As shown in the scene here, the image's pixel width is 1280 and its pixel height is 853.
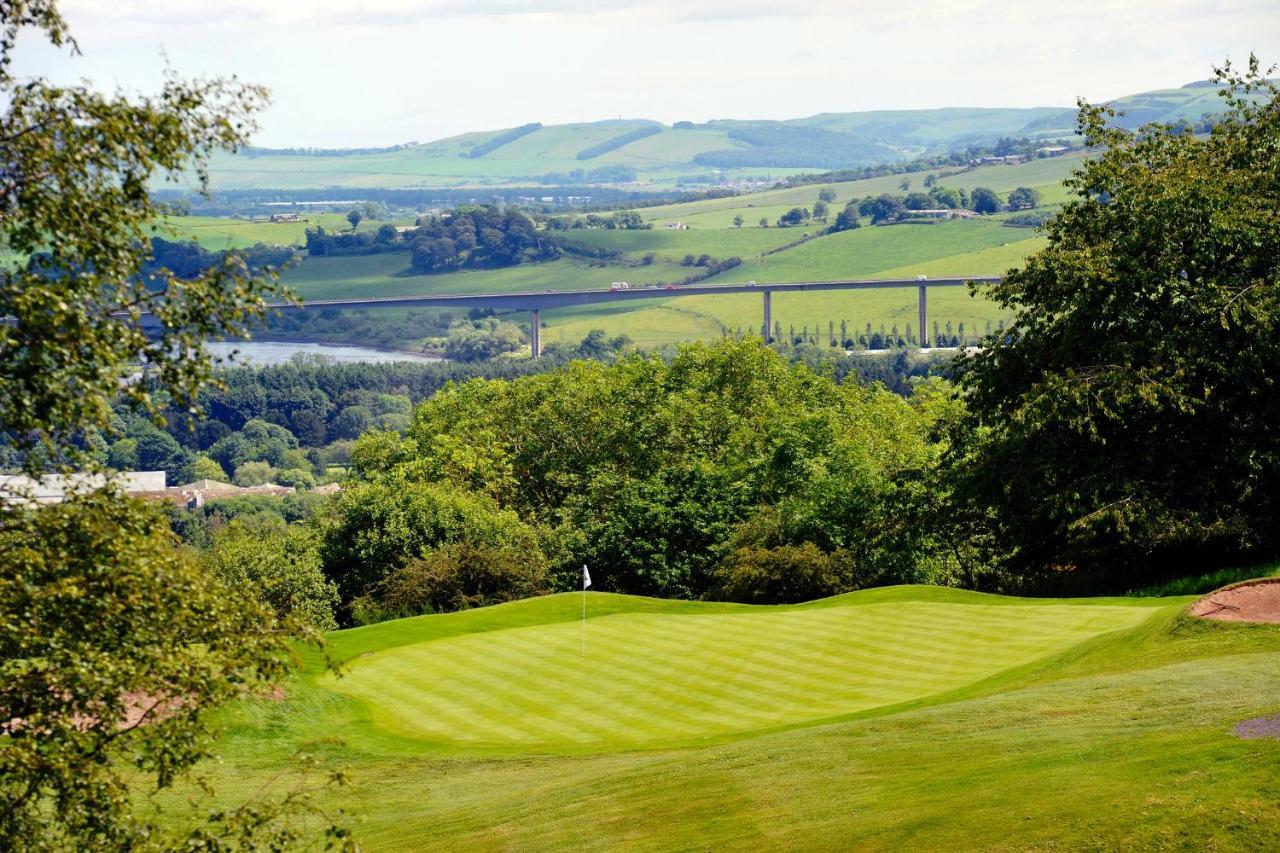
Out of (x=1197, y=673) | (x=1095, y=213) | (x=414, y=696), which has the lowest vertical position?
(x=414, y=696)

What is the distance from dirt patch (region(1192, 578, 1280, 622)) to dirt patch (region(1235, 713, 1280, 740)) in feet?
25.9

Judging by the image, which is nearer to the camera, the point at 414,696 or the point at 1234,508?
the point at 414,696

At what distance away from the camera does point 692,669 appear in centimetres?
2931

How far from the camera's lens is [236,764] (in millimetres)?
24125

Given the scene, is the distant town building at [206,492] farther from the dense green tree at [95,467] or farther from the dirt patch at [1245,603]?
the dense green tree at [95,467]

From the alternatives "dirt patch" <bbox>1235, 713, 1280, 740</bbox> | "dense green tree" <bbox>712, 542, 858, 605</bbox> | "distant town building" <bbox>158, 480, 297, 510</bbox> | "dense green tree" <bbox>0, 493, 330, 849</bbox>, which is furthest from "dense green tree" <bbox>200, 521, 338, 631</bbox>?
"distant town building" <bbox>158, 480, 297, 510</bbox>

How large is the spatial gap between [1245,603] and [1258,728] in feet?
30.5

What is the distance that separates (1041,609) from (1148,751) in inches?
662

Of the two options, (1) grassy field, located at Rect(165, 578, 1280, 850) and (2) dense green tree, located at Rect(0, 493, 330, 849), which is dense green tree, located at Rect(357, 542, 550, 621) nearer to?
(1) grassy field, located at Rect(165, 578, 1280, 850)

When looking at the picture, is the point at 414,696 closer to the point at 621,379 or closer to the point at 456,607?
the point at 456,607

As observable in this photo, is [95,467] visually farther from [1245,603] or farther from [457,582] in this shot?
[457,582]

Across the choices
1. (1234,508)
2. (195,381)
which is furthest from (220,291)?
(1234,508)

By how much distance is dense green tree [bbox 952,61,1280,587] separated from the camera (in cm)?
3647

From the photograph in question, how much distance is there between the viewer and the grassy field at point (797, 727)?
596 inches
